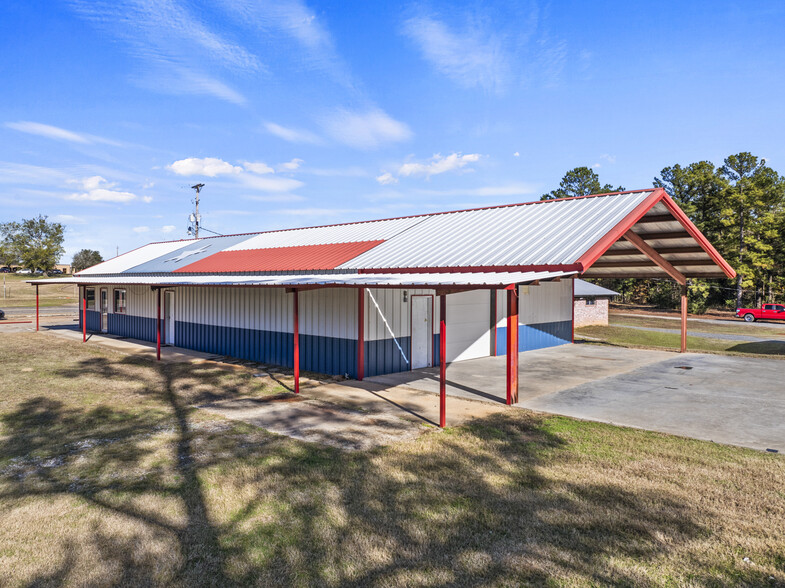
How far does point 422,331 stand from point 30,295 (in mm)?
56922

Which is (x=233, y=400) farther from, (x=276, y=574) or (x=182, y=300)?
(x=182, y=300)

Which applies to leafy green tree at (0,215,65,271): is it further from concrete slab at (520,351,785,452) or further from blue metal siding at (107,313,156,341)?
concrete slab at (520,351,785,452)

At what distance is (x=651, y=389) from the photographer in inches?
468

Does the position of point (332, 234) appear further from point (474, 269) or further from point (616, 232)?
point (616, 232)

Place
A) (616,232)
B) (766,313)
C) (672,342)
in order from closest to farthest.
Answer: (616,232)
(672,342)
(766,313)

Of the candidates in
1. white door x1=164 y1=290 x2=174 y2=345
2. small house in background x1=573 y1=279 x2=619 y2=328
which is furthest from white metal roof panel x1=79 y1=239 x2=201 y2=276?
small house in background x1=573 y1=279 x2=619 y2=328

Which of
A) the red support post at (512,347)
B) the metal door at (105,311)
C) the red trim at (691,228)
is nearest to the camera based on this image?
the red support post at (512,347)

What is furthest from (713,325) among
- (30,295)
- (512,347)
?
(30,295)

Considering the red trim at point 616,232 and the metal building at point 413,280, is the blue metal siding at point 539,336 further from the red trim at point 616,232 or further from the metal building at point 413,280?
the red trim at point 616,232

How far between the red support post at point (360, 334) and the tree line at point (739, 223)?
37460 millimetres

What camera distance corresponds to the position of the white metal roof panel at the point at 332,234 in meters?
16.8

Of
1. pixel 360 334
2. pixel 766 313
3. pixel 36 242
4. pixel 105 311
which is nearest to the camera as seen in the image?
pixel 360 334

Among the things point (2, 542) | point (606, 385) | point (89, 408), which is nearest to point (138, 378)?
point (89, 408)

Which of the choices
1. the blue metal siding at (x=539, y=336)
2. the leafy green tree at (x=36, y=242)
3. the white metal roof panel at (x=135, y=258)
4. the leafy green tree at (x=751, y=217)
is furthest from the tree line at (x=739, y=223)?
the leafy green tree at (x=36, y=242)
